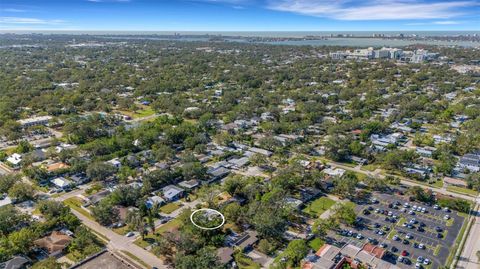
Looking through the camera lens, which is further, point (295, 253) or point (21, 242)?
point (21, 242)

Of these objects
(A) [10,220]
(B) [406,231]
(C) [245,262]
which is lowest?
(C) [245,262]

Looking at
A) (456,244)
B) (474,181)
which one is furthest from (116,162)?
(474,181)

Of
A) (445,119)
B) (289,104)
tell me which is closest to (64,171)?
(289,104)

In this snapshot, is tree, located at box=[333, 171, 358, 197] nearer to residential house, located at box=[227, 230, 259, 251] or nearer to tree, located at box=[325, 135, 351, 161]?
tree, located at box=[325, 135, 351, 161]

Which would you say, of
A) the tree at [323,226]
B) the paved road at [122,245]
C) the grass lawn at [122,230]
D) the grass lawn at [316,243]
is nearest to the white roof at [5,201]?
the paved road at [122,245]

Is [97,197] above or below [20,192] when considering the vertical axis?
below

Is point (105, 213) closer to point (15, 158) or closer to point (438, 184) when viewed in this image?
point (15, 158)

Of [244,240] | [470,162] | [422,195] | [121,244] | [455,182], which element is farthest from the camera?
[470,162]

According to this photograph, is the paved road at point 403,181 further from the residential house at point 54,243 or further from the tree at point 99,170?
the residential house at point 54,243

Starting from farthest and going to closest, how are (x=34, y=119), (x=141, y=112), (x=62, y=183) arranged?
(x=141, y=112), (x=34, y=119), (x=62, y=183)
